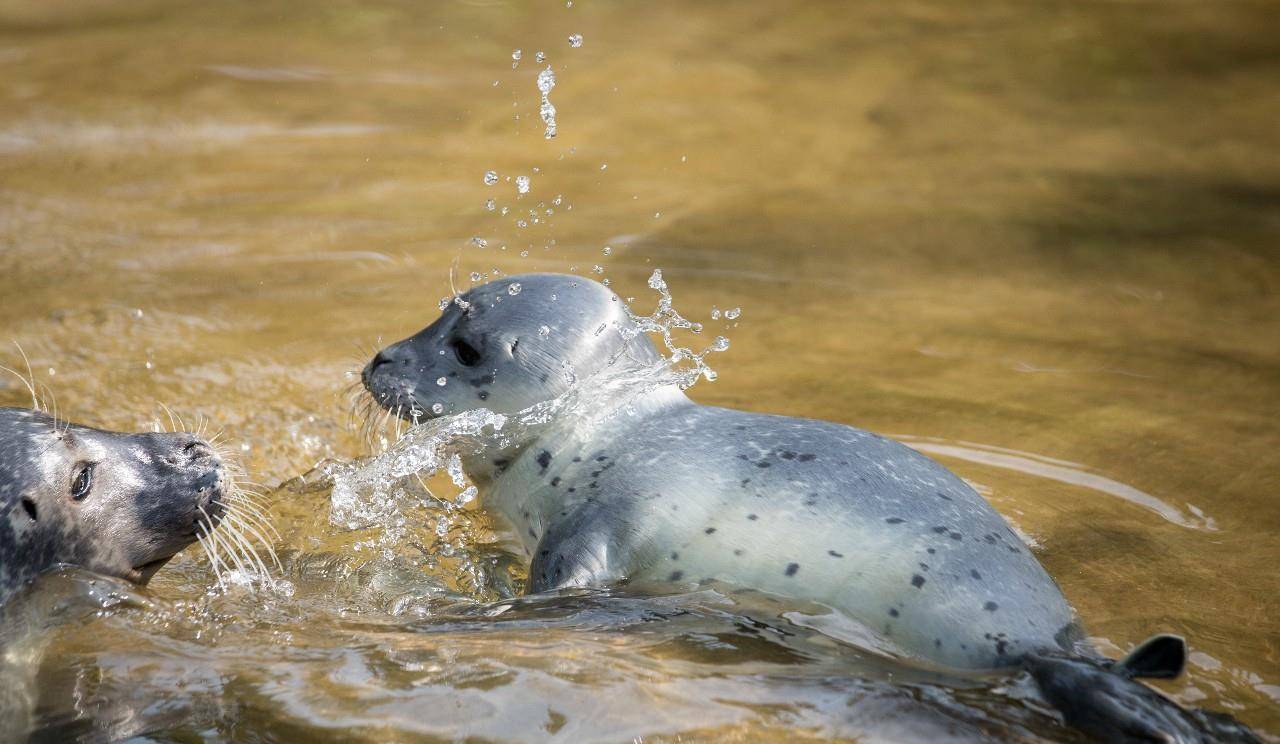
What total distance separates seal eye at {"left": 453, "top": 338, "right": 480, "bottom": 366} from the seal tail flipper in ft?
6.39

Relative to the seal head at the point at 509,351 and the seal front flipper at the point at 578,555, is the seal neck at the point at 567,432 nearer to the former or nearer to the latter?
the seal head at the point at 509,351

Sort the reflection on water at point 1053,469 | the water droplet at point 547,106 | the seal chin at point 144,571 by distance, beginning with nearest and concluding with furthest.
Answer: the seal chin at point 144,571 < the reflection on water at point 1053,469 < the water droplet at point 547,106

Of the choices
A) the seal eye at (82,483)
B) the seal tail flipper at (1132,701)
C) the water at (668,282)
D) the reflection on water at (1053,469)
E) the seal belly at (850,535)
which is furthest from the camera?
the reflection on water at (1053,469)

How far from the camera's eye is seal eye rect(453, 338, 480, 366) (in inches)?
167

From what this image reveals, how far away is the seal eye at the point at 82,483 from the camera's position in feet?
12.0

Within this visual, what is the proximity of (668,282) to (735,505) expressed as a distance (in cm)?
315

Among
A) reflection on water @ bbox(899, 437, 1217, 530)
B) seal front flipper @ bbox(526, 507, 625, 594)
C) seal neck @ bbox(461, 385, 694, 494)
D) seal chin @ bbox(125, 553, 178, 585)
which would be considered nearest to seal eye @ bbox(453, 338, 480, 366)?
seal neck @ bbox(461, 385, 694, 494)

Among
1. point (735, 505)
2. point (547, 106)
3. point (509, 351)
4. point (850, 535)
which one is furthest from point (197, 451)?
point (547, 106)

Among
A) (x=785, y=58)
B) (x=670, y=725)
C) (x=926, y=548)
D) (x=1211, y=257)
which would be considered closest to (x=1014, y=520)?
(x=926, y=548)

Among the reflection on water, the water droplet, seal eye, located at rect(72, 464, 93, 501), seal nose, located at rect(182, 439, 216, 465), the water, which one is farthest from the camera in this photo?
the water droplet

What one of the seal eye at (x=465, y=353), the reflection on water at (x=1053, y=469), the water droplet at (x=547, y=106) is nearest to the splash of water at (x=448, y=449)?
the seal eye at (x=465, y=353)

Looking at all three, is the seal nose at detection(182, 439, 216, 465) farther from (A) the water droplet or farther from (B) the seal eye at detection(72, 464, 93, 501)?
(A) the water droplet

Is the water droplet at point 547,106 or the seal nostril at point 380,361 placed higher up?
the water droplet at point 547,106

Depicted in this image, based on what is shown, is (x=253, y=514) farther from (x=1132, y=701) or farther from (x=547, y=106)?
(x=547, y=106)
